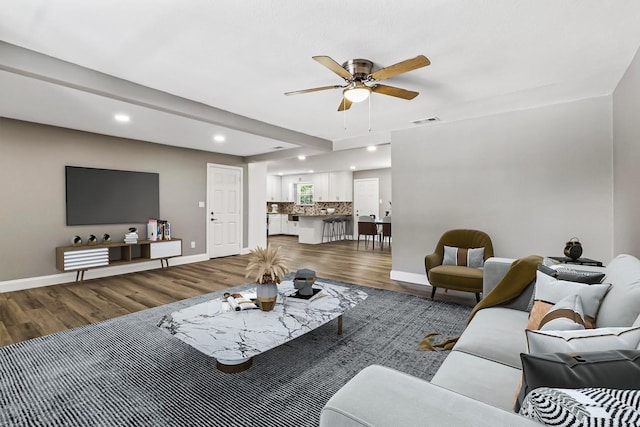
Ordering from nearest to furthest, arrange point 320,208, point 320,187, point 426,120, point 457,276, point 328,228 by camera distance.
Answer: point 457,276 < point 426,120 < point 328,228 < point 320,187 < point 320,208

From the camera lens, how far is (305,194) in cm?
1137

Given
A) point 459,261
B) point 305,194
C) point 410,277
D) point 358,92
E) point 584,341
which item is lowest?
point 410,277

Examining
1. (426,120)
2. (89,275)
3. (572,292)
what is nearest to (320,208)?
(426,120)

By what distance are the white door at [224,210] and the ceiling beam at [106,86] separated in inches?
106

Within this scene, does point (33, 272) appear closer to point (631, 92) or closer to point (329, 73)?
point (329, 73)

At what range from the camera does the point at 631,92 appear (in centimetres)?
252

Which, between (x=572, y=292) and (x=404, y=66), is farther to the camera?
(x=404, y=66)

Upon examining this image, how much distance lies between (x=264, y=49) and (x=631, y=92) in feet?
9.96

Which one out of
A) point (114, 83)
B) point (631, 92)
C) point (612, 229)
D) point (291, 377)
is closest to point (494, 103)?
point (631, 92)

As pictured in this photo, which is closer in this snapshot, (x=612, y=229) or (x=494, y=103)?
(x=612, y=229)

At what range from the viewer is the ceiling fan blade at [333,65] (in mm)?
2103

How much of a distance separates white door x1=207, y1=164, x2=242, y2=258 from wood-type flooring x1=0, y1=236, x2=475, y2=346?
1.44 feet

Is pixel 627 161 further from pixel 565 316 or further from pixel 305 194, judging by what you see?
pixel 305 194

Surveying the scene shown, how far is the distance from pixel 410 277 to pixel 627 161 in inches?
108
